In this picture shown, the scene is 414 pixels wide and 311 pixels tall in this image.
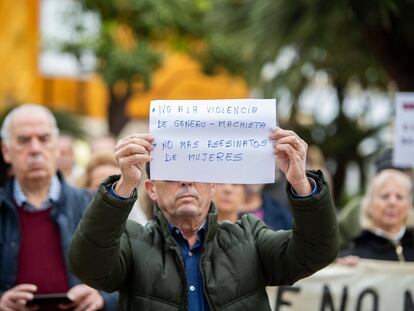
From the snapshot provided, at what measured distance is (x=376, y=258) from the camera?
15.9 ft

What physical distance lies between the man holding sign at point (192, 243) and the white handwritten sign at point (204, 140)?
36mm

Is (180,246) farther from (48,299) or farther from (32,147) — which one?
(32,147)

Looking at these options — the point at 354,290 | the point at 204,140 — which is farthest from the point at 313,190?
the point at 354,290

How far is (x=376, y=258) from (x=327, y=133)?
9.08 metres

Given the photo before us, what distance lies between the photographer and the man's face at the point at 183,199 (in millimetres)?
2982

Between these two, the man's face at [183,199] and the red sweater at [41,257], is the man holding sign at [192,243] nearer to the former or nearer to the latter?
the man's face at [183,199]

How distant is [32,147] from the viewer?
404 centimetres

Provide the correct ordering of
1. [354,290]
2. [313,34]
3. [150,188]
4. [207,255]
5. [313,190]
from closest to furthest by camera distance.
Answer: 1. [313,190]
2. [207,255]
3. [150,188]
4. [354,290]
5. [313,34]

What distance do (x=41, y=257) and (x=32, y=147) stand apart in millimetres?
508

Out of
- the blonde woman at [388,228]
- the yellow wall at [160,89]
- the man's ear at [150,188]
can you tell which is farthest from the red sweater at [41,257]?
the yellow wall at [160,89]

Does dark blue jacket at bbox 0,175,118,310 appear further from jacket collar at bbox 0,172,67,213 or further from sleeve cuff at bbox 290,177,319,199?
sleeve cuff at bbox 290,177,319,199

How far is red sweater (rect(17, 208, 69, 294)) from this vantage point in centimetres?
385

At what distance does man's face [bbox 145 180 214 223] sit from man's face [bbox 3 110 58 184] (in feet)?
3.74

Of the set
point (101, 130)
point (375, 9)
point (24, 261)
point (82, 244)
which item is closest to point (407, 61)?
point (375, 9)
